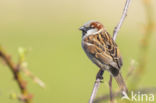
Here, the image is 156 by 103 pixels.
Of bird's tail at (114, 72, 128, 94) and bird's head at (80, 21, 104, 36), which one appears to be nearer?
bird's tail at (114, 72, 128, 94)

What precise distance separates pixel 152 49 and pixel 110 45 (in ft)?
23.3

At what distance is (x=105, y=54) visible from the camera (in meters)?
3.38

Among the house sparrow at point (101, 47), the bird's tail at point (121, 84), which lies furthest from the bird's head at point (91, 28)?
the bird's tail at point (121, 84)

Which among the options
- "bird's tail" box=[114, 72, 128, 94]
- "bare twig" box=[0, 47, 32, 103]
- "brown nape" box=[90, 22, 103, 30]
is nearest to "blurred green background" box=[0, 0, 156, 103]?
"brown nape" box=[90, 22, 103, 30]

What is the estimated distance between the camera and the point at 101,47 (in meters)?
3.41

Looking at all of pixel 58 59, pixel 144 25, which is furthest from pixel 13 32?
pixel 144 25

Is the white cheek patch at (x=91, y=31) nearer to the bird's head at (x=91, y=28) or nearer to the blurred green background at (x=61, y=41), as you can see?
the bird's head at (x=91, y=28)

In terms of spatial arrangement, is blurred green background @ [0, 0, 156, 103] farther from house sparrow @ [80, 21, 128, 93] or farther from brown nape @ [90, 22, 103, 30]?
brown nape @ [90, 22, 103, 30]

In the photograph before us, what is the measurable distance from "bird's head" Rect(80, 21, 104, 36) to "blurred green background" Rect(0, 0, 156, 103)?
6.39ft

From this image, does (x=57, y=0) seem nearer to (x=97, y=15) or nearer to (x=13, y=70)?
(x=97, y=15)

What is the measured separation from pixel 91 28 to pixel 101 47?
0.22 meters

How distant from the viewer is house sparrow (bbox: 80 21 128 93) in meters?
3.24

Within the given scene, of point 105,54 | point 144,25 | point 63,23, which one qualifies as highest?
point 144,25

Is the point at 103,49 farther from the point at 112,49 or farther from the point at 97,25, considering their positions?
the point at 97,25
